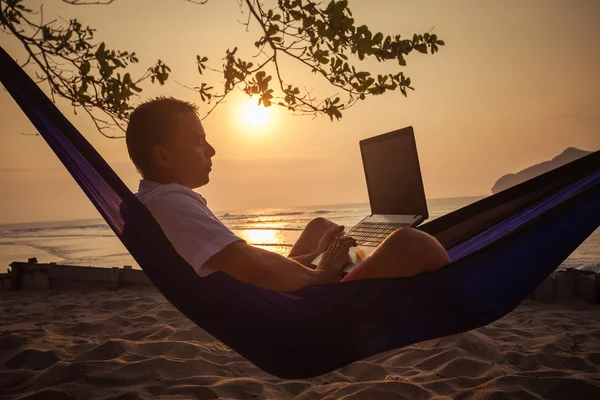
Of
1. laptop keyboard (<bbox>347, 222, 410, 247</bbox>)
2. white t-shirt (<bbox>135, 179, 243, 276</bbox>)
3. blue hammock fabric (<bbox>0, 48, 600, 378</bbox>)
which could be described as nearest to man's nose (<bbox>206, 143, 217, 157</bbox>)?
white t-shirt (<bbox>135, 179, 243, 276</bbox>)

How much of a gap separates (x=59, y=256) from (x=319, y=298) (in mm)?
12050

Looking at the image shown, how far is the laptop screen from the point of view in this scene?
206 cm

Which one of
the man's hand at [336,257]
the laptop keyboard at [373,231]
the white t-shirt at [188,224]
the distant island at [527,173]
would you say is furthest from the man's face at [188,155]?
the distant island at [527,173]

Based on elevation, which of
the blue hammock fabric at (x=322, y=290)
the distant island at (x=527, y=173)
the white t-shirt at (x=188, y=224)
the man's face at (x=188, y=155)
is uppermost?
the distant island at (x=527, y=173)

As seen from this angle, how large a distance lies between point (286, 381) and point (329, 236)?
2.47ft

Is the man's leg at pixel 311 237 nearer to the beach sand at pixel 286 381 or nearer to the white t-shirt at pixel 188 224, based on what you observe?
the beach sand at pixel 286 381

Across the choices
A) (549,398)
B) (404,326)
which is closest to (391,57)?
(404,326)

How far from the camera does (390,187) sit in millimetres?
2248

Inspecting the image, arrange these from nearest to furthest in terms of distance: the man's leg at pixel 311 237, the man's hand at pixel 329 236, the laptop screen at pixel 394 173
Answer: the man's hand at pixel 329 236 < the man's leg at pixel 311 237 < the laptop screen at pixel 394 173

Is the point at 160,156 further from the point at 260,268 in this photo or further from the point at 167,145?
the point at 260,268

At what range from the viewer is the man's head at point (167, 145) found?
1.45 metres

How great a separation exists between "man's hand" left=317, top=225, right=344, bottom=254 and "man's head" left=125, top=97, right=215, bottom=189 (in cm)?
57

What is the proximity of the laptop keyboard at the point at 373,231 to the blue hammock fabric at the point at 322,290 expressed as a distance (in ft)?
2.49

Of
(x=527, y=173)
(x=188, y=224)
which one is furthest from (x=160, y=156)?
(x=527, y=173)
